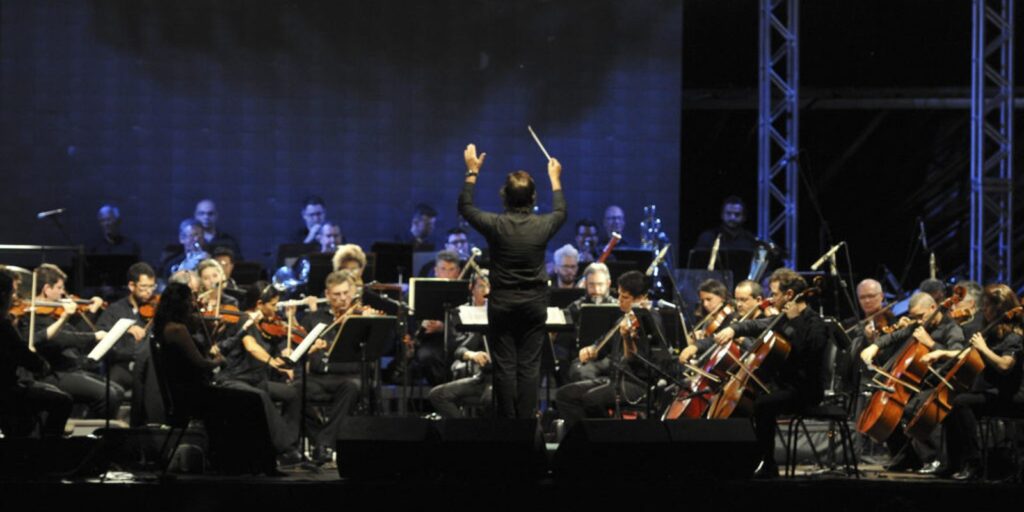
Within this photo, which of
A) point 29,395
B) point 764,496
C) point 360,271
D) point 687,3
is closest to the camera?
point 764,496

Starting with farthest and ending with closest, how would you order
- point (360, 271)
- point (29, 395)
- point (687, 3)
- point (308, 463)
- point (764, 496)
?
point (687, 3) → point (360, 271) → point (308, 463) → point (29, 395) → point (764, 496)

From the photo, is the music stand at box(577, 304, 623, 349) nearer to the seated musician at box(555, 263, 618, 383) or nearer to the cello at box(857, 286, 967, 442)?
the seated musician at box(555, 263, 618, 383)

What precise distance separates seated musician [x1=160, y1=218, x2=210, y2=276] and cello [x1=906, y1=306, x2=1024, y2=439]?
625 centimetres

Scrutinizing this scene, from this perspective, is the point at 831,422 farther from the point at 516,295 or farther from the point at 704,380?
the point at 516,295

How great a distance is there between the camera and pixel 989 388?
858cm

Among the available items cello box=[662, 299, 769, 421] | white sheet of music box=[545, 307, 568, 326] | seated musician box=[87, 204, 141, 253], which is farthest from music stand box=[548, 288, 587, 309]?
seated musician box=[87, 204, 141, 253]

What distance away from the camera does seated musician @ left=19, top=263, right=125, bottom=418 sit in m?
9.44

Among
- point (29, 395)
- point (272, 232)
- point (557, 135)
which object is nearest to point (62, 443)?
point (29, 395)

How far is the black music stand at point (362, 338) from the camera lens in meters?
8.91

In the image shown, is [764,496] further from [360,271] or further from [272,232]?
[272,232]

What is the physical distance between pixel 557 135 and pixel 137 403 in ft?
20.1

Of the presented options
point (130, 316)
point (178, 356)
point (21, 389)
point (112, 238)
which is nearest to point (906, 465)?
point (178, 356)

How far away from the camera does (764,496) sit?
21.9ft

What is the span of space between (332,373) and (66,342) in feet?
6.05
